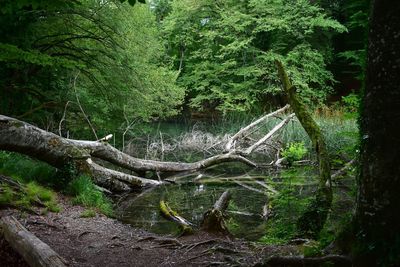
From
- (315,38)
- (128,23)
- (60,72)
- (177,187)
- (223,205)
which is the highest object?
(315,38)

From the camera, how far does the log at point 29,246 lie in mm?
3549

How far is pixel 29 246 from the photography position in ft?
12.7

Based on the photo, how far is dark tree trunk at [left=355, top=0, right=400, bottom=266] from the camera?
106 inches

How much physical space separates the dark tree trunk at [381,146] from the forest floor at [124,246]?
1454 millimetres

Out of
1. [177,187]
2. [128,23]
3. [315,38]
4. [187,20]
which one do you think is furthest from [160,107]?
[315,38]

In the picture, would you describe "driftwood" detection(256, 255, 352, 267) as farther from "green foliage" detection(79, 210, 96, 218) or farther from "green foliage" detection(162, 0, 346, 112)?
"green foliage" detection(162, 0, 346, 112)

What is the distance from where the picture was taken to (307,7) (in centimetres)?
2267

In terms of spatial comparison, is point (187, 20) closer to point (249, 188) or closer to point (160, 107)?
point (160, 107)

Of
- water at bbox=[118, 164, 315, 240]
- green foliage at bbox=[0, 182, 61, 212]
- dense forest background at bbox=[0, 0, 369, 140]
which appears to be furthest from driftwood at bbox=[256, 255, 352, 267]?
green foliage at bbox=[0, 182, 61, 212]

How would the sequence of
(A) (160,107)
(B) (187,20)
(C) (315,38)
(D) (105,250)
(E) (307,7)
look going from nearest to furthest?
(D) (105,250) → (A) (160,107) → (E) (307,7) → (C) (315,38) → (B) (187,20)

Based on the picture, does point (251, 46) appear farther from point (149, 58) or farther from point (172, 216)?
point (172, 216)

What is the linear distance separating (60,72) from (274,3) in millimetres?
15847

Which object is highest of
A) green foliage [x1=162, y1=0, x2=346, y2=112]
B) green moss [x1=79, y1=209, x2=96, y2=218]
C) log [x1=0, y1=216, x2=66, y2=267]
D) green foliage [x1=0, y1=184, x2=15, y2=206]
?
green foliage [x1=162, y1=0, x2=346, y2=112]

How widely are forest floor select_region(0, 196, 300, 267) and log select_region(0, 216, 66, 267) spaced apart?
0.20 m
